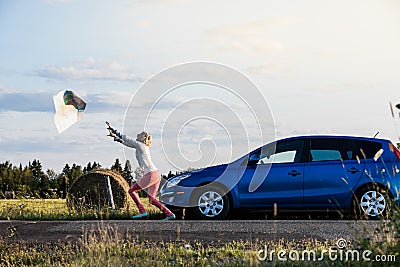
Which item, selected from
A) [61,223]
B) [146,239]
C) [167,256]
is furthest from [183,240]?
[61,223]

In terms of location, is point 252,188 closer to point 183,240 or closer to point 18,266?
point 183,240

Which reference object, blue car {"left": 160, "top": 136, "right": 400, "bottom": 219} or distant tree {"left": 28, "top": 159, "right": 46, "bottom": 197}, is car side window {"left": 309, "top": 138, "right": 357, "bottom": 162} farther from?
distant tree {"left": 28, "top": 159, "right": 46, "bottom": 197}

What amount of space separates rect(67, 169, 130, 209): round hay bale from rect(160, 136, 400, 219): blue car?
4.29m

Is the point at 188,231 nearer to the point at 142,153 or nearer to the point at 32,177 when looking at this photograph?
the point at 142,153

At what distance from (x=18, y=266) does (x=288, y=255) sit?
3.52 meters


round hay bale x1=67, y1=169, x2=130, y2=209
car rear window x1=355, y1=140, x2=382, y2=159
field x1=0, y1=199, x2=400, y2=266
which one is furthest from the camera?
round hay bale x1=67, y1=169, x2=130, y2=209

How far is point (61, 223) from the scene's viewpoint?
14141 millimetres

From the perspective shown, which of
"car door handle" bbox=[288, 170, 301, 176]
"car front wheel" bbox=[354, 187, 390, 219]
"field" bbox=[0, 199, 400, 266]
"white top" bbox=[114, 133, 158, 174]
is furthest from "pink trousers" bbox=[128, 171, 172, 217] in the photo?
"car front wheel" bbox=[354, 187, 390, 219]

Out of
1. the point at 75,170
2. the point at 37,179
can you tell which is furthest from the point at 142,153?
the point at 37,179

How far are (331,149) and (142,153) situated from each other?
3.64 meters

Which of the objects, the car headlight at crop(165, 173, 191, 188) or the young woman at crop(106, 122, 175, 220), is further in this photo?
the car headlight at crop(165, 173, 191, 188)

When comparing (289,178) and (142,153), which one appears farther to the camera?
(142,153)

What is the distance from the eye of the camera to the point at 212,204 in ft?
49.6

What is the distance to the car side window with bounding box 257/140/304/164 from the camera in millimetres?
15164
